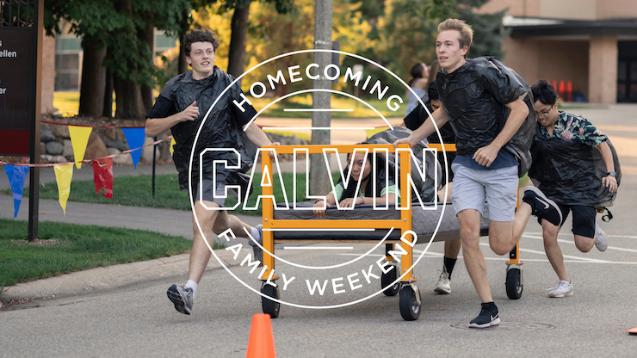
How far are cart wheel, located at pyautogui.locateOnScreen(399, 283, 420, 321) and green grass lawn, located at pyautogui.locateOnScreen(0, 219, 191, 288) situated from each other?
3.38 m

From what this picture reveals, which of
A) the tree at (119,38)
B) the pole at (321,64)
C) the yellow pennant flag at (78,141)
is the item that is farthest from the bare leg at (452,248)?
the tree at (119,38)

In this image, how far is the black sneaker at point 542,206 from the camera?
10.0 m

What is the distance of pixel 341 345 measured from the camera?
826 centimetres

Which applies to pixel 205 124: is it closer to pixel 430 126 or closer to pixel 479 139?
pixel 430 126

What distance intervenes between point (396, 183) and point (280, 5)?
18527 millimetres

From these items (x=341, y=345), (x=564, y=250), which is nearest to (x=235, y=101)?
(x=341, y=345)

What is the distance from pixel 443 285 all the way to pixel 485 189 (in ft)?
5.45

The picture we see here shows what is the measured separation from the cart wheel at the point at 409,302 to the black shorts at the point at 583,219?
1917 millimetres

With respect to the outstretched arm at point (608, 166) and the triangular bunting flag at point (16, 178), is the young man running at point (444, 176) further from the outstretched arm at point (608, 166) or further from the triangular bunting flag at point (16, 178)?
the triangular bunting flag at point (16, 178)

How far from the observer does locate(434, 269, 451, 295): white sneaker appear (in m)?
10.5

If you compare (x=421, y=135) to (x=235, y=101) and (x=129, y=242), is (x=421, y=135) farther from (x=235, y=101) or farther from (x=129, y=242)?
(x=129, y=242)

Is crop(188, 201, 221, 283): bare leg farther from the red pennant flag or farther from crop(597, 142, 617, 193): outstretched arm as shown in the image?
the red pennant flag

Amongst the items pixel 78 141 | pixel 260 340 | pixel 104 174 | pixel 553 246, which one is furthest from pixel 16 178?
pixel 260 340

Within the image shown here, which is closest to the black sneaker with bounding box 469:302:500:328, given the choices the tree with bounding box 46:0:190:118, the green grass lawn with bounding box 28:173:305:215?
the green grass lawn with bounding box 28:173:305:215
